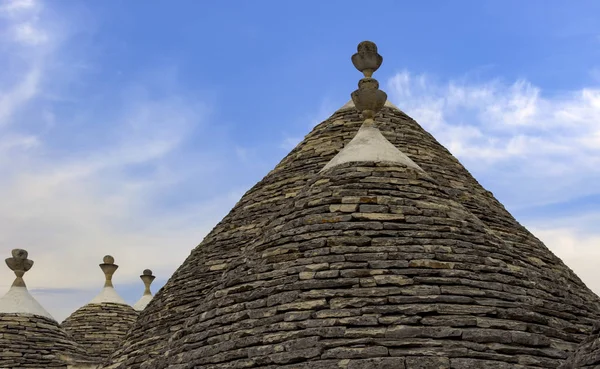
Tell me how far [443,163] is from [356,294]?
497 cm

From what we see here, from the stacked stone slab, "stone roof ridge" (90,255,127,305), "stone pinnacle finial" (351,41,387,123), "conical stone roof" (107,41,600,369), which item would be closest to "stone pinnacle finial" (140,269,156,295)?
"stone roof ridge" (90,255,127,305)

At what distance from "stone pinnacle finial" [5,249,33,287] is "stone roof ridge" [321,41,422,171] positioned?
9.88m

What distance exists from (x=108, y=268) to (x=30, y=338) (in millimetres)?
5779

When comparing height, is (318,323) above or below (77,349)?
below

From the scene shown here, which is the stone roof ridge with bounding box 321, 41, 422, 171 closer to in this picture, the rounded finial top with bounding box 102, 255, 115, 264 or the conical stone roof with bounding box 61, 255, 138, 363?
the conical stone roof with bounding box 61, 255, 138, 363

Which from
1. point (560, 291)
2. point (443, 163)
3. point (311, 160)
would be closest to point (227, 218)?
point (311, 160)

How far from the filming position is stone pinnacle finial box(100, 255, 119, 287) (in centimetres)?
2158

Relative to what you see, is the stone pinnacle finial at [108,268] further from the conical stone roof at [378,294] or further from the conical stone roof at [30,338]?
the conical stone roof at [378,294]

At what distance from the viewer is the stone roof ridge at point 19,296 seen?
16.8 meters

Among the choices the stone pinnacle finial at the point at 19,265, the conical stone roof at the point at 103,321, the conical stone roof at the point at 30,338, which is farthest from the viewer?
the conical stone roof at the point at 103,321

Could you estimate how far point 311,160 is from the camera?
11852mm

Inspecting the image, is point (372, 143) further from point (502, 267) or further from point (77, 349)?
point (77, 349)

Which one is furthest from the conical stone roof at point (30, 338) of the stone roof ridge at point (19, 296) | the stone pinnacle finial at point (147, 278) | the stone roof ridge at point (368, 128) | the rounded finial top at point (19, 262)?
the stone roof ridge at point (368, 128)

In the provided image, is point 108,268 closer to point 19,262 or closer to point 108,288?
point 108,288
